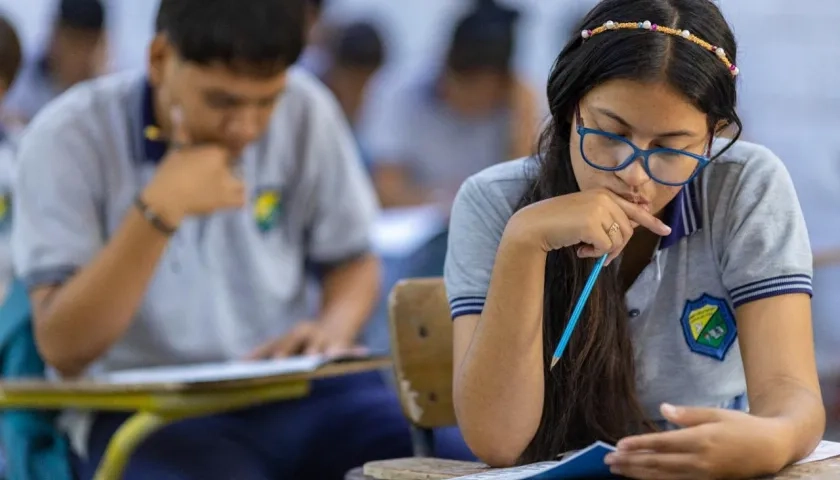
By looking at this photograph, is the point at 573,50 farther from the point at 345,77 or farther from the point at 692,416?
the point at 345,77

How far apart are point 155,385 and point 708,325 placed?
78cm

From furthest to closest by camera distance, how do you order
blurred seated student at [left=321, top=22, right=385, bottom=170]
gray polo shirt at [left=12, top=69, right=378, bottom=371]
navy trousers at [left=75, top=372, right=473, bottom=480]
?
blurred seated student at [left=321, top=22, right=385, bottom=170], gray polo shirt at [left=12, top=69, right=378, bottom=371], navy trousers at [left=75, top=372, right=473, bottom=480]

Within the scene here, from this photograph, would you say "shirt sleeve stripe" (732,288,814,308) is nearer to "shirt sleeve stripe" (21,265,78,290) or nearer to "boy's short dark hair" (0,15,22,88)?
"shirt sleeve stripe" (21,265,78,290)

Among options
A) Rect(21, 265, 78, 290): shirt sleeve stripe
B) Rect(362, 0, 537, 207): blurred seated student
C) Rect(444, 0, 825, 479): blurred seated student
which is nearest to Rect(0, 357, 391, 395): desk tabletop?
Rect(21, 265, 78, 290): shirt sleeve stripe

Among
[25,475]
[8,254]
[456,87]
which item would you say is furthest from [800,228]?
[456,87]

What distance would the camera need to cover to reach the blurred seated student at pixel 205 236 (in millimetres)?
2117

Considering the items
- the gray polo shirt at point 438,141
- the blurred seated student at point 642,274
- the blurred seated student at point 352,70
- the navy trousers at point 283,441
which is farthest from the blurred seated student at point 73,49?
the blurred seated student at point 642,274

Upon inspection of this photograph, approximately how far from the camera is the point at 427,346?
189 centimetres

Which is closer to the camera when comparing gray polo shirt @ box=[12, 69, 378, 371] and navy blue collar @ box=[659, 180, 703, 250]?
navy blue collar @ box=[659, 180, 703, 250]

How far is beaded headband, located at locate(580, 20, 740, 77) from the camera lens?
1474 mm

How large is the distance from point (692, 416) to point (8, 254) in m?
2.28

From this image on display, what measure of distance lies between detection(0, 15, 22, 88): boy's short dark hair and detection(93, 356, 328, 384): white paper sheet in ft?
1.98

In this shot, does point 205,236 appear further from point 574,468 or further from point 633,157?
point 574,468

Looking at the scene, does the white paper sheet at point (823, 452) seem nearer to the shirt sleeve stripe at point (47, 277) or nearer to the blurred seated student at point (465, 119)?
the shirt sleeve stripe at point (47, 277)
